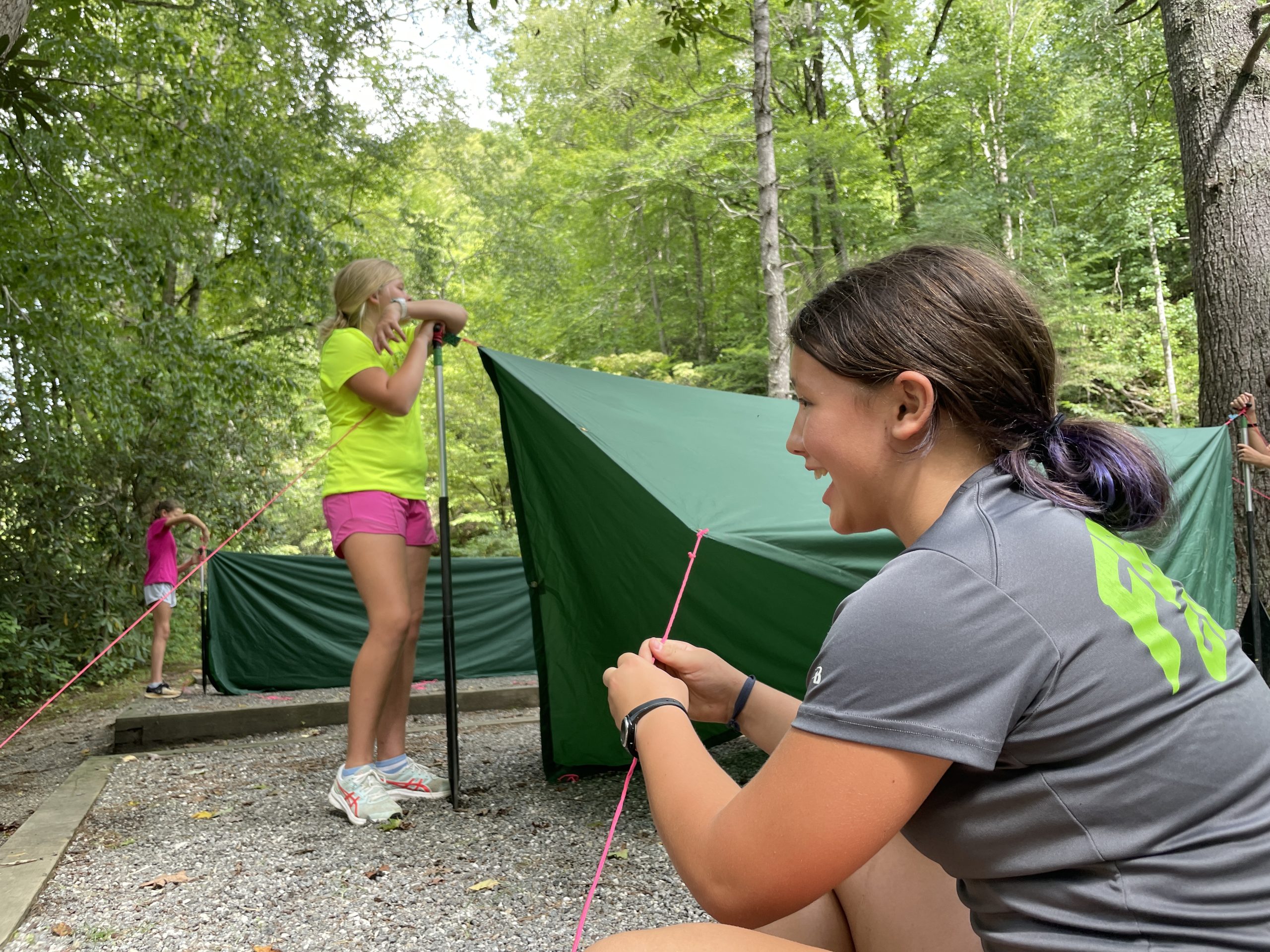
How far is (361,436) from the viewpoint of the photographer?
106 inches

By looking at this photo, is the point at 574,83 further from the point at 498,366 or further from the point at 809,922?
the point at 809,922

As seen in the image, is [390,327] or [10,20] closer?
[10,20]

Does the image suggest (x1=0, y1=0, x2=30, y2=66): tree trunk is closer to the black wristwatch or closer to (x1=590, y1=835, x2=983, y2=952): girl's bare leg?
the black wristwatch

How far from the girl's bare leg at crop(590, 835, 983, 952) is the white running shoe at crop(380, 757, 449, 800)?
187 cm

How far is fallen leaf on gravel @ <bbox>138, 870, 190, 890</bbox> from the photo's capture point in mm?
2240

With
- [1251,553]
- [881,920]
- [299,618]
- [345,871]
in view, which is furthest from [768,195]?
[881,920]

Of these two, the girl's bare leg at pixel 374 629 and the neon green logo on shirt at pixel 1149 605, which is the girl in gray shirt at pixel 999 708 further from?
the girl's bare leg at pixel 374 629

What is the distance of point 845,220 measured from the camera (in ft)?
44.5

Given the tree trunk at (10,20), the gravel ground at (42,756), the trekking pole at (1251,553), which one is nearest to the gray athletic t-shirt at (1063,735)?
the tree trunk at (10,20)

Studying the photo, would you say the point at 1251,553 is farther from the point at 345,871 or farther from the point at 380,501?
the point at 345,871

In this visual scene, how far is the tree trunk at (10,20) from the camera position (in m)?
2.41

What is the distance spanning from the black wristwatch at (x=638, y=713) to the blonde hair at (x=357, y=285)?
7.06ft

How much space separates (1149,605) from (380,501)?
2233mm

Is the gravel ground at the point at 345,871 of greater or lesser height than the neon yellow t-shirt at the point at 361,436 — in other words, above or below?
below
